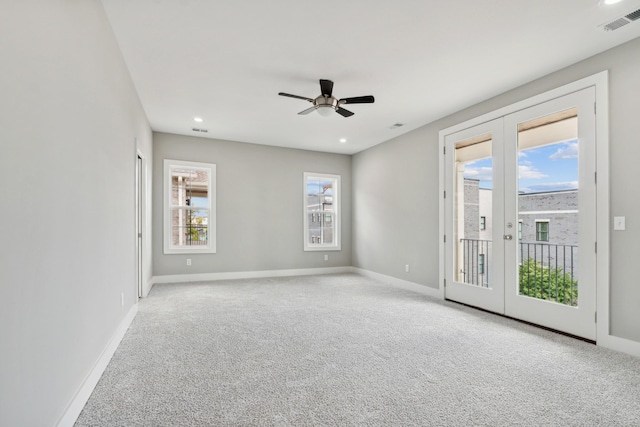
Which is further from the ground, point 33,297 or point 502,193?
point 502,193

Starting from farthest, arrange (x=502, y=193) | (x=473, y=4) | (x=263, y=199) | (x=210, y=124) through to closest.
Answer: (x=263, y=199), (x=210, y=124), (x=502, y=193), (x=473, y=4)

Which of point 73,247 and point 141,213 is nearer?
point 73,247

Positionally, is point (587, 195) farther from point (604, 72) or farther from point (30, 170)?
point (30, 170)

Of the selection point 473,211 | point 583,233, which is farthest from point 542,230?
point 473,211

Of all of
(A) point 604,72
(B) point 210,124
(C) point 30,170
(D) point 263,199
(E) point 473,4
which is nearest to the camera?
(C) point 30,170

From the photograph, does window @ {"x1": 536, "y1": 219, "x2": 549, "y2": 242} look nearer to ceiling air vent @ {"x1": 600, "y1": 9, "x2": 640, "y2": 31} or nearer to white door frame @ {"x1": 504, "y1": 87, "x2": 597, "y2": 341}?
white door frame @ {"x1": 504, "y1": 87, "x2": 597, "y2": 341}

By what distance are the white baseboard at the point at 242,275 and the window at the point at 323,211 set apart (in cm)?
47

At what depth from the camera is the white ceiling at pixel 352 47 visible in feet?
8.02

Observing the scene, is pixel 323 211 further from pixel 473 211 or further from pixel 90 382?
pixel 90 382

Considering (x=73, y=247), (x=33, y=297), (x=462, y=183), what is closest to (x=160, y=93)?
(x=73, y=247)

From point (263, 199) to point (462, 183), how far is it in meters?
3.76

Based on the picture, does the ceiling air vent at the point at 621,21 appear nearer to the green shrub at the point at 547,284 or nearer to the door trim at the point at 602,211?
the door trim at the point at 602,211

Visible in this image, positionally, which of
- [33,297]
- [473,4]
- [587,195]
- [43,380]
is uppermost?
[473,4]

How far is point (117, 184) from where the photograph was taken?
9.89 ft
